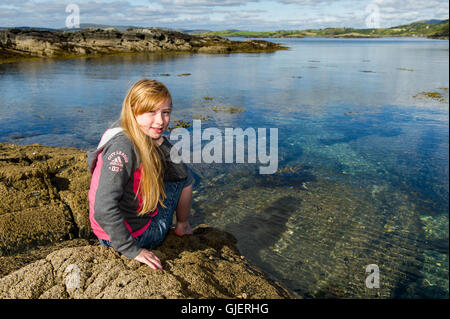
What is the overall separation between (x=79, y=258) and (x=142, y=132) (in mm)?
1777

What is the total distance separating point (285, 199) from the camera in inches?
349

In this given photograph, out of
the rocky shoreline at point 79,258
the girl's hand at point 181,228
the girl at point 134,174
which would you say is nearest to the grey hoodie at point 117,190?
the girl at point 134,174

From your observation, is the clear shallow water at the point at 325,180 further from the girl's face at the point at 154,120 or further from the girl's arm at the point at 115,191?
the girl's face at the point at 154,120

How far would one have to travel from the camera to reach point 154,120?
393cm

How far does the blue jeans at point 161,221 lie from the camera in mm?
4199

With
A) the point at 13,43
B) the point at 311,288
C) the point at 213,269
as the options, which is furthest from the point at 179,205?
the point at 13,43

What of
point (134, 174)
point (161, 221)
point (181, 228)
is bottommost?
point (181, 228)

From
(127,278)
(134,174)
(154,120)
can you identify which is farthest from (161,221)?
(154,120)

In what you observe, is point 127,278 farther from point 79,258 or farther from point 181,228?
point 181,228

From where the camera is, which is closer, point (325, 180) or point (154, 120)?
point (154, 120)

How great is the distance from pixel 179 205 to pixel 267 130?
11500mm

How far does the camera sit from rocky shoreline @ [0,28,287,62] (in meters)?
52.0

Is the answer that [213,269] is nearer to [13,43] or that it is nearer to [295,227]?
[295,227]

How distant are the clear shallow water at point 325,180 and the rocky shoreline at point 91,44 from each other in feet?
114
